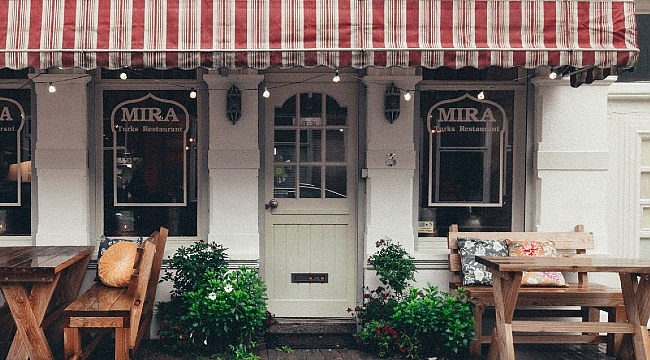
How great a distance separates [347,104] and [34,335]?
3684mm

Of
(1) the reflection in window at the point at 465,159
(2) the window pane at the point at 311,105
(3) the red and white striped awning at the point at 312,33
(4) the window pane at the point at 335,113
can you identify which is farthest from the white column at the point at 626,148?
(2) the window pane at the point at 311,105

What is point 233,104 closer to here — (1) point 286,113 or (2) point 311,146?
(1) point 286,113

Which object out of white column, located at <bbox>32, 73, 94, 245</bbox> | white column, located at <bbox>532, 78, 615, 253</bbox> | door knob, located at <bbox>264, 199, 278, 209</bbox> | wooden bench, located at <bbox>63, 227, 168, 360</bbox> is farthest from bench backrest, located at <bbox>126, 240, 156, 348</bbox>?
white column, located at <bbox>532, 78, 615, 253</bbox>

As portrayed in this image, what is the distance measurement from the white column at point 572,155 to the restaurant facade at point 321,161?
0.01m

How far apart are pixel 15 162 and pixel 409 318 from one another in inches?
167

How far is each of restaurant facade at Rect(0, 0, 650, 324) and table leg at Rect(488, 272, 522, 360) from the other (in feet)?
4.01

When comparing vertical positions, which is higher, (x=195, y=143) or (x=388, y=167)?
(x=195, y=143)

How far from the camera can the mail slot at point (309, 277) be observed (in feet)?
23.7

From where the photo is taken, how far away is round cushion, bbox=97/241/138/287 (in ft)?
20.5

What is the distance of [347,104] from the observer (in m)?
7.19

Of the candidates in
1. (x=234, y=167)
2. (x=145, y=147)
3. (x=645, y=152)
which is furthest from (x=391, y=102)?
(x=645, y=152)

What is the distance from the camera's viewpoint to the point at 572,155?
6.98 m

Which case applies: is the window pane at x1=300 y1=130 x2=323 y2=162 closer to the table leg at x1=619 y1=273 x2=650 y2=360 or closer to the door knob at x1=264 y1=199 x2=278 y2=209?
the door knob at x1=264 y1=199 x2=278 y2=209

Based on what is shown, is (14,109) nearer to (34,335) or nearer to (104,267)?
(104,267)
